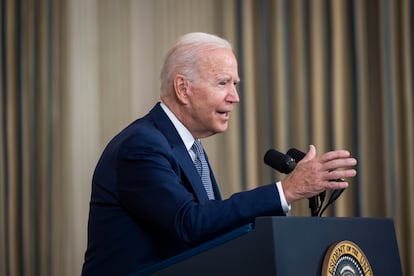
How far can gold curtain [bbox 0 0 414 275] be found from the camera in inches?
163

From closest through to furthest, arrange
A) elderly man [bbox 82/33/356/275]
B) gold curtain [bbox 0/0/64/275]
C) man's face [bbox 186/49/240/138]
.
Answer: elderly man [bbox 82/33/356/275]
man's face [bbox 186/49/240/138]
gold curtain [bbox 0/0/64/275]

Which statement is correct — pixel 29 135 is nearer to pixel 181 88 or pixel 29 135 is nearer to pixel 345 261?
pixel 181 88

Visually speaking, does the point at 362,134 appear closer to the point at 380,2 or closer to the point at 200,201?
the point at 380,2

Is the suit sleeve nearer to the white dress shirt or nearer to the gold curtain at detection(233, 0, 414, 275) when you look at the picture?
the white dress shirt

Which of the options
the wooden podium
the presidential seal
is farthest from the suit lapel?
the presidential seal

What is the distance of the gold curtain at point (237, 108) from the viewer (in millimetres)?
4152

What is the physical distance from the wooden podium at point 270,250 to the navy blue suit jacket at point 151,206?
17 centimetres

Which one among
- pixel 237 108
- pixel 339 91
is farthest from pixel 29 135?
pixel 339 91

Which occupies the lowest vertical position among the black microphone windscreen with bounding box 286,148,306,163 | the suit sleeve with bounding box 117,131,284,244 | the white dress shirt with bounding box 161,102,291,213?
the suit sleeve with bounding box 117,131,284,244

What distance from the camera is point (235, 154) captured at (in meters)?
4.34

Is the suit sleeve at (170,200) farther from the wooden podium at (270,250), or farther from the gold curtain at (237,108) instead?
the gold curtain at (237,108)

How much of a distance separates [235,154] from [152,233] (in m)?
2.13

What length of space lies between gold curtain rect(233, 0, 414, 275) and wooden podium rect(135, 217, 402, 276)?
2178 mm

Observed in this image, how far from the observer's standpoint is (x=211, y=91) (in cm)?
254
